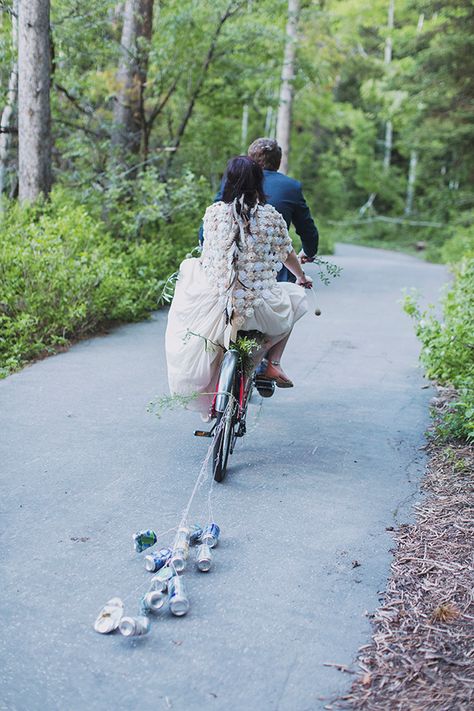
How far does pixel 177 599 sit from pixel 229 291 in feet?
7.57

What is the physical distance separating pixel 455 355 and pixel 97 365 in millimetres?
3628

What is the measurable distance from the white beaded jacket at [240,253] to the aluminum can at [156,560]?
1865 mm

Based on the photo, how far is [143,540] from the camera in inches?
158

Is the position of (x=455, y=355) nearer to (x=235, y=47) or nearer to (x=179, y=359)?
(x=179, y=359)

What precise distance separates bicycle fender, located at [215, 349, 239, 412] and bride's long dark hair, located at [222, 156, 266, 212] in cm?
97

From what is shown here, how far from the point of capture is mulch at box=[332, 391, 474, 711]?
2926 millimetres

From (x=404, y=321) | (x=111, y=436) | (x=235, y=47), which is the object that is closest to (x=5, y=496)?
(x=111, y=436)

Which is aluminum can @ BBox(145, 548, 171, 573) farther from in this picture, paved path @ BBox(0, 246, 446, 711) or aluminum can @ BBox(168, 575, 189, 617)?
aluminum can @ BBox(168, 575, 189, 617)

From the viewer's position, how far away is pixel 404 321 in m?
12.3

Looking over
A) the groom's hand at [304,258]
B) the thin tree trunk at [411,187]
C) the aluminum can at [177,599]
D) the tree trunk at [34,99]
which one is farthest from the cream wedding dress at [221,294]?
the thin tree trunk at [411,187]

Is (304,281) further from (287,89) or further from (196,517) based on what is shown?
(287,89)

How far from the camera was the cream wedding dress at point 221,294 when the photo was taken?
203 inches

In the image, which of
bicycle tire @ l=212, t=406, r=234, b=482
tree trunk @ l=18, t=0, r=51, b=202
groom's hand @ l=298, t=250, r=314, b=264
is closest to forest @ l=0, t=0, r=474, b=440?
tree trunk @ l=18, t=0, r=51, b=202

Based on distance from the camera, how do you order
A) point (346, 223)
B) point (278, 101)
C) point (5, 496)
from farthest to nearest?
point (346, 223) < point (278, 101) < point (5, 496)
